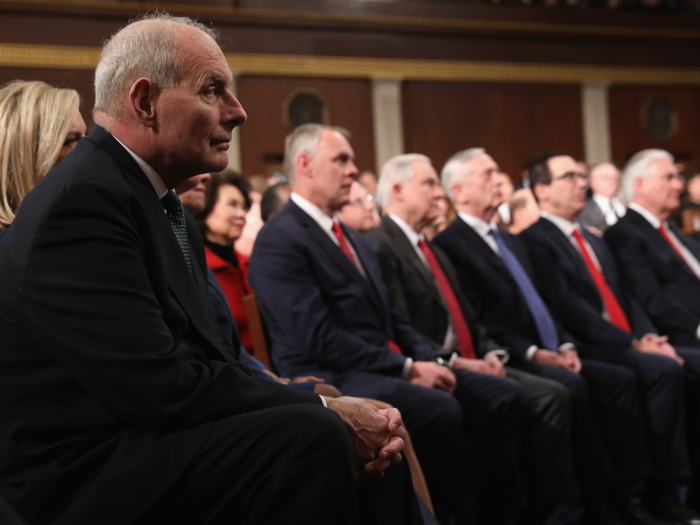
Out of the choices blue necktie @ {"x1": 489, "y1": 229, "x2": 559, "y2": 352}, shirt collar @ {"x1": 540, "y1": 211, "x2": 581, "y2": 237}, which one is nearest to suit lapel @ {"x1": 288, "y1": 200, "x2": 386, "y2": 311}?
blue necktie @ {"x1": 489, "y1": 229, "x2": 559, "y2": 352}

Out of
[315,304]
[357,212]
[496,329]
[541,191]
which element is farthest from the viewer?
[357,212]

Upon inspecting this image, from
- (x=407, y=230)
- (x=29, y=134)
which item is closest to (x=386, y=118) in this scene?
(x=407, y=230)

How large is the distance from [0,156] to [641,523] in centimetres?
260

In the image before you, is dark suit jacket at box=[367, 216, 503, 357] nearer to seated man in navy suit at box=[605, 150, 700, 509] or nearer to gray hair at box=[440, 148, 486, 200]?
gray hair at box=[440, 148, 486, 200]

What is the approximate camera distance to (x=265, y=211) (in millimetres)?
4125

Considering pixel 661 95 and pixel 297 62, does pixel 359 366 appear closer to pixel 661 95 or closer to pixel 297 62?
pixel 297 62

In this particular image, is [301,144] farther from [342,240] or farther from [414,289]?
[414,289]

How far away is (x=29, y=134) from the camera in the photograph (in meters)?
1.89

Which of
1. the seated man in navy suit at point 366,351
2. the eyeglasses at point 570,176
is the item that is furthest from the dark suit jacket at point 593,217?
the seated man in navy suit at point 366,351

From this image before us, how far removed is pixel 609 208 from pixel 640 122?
→ 5221 mm

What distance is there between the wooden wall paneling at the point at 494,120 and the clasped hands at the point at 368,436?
8036 millimetres

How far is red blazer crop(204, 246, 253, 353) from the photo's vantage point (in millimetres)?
3068

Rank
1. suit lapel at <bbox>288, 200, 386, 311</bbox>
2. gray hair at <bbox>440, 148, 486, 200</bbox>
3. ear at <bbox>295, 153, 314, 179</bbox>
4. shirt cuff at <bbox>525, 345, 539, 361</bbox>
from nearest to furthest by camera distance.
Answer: suit lapel at <bbox>288, 200, 386, 311</bbox>
ear at <bbox>295, 153, 314, 179</bbox>
shirt cuff at <bbox>525, 345, 539, 361</bbox>
gray hair at <bbox>440, 148, 486, 200</bbox>

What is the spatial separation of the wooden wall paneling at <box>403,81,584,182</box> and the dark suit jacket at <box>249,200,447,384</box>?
22.1 feet
